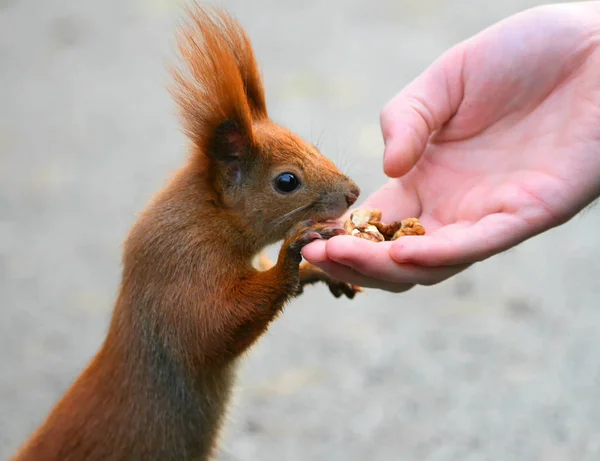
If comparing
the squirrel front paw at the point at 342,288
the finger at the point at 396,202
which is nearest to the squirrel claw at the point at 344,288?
the squirrel front paw at the point at 342,288

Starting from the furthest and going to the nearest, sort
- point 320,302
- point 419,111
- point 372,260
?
1. point 320,302
2. point 419,111
3. point 372,260

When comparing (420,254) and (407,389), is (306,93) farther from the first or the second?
(420,254)

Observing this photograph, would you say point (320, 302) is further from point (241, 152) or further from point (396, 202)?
point (241, 152)

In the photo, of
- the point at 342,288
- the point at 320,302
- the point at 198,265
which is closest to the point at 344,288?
the point at 342,288

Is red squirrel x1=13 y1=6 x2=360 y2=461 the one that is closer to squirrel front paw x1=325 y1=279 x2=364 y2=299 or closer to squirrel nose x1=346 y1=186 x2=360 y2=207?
squirrel nose x1=346 y1=186 x2=360 y2=207

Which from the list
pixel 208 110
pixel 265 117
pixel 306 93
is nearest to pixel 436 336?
pixel 265 117

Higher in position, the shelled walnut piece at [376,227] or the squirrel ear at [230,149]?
the squirrel ear at [230,149]

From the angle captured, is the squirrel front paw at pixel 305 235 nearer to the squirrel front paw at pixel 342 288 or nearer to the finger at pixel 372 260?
the finger at pixel 372 260
